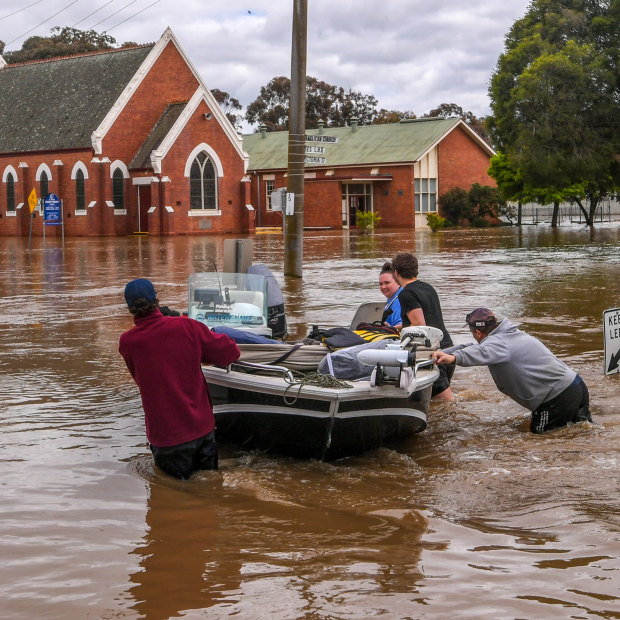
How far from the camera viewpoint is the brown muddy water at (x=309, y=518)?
4910 mm

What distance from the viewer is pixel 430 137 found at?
64.1m

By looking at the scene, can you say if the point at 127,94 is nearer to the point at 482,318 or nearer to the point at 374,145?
the point at 374,145

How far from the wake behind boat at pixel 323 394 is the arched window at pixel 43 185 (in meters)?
52.0

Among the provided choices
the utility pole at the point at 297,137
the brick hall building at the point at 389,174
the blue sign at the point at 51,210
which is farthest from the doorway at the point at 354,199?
the utility pole at the point at 297,137

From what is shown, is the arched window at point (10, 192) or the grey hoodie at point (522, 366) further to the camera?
the arched window at point (10, 192)

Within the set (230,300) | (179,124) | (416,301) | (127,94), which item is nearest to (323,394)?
(416,301)

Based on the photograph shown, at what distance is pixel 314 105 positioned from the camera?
A: 9662cm

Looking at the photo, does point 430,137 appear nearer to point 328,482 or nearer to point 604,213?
point 604,213

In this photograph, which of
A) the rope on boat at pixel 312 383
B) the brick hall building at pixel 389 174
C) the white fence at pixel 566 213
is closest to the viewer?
the rope on boat at pixel 312 383

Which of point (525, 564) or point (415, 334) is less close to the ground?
point (415, 334)

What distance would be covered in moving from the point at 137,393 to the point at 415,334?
370cm

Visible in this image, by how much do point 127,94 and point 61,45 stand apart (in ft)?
120

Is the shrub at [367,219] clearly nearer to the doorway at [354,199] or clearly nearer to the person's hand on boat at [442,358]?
the doorway at [354,199]

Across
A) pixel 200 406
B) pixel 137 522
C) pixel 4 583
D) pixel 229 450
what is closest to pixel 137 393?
pixel 229 450
